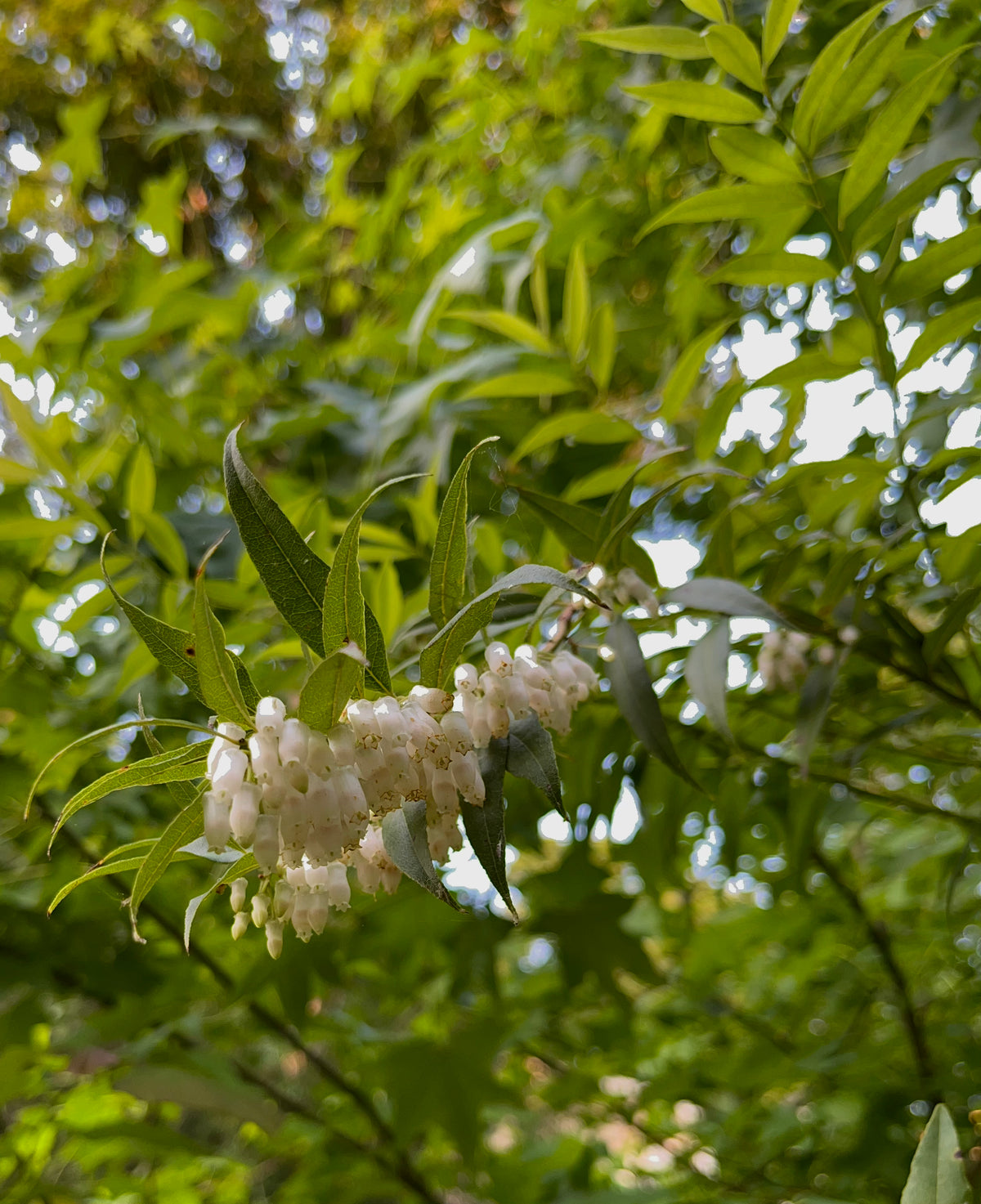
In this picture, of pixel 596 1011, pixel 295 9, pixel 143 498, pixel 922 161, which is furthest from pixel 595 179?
pixel 295 9

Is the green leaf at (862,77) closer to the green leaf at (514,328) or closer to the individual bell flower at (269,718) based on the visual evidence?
the green leaf at (514,328)

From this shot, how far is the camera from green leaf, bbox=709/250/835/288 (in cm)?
89

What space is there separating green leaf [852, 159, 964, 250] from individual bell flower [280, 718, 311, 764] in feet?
2.17

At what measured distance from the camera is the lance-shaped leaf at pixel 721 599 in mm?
691

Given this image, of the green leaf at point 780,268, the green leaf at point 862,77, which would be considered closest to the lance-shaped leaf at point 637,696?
the green leaf at point 780,268

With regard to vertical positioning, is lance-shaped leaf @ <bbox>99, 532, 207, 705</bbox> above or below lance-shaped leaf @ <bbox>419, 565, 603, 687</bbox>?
above

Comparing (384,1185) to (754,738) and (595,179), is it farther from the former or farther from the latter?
(595,179)

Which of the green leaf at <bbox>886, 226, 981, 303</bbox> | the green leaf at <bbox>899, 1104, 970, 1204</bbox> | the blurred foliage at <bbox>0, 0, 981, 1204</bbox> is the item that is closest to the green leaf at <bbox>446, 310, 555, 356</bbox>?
the blurred foliage at <bbox>0, 0, 981, 1204</bbox>

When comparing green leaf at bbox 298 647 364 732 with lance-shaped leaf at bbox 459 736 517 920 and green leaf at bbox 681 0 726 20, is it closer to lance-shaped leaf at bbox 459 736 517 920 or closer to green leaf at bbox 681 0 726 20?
lance-shaped leaf at bbox 459 736 517 920

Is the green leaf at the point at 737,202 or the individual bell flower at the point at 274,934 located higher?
the green leaf at the point at 737,202

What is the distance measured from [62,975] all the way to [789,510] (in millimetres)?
1332

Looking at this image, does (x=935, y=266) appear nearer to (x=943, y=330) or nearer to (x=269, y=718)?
(x=943, y=330)

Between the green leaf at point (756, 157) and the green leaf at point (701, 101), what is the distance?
0.03 meters

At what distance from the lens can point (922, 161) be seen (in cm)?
98
